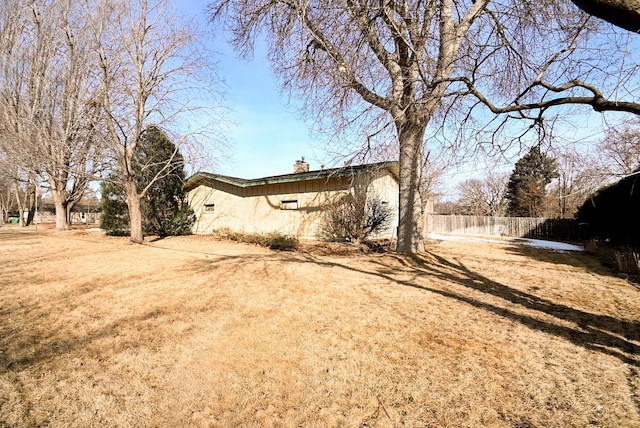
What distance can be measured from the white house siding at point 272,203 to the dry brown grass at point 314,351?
20.0 feet

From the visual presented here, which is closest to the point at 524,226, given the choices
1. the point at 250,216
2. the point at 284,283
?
the point at 250,216

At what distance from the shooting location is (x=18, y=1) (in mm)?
14312

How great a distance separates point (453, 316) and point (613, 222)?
1057 cm

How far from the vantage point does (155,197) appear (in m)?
14.5

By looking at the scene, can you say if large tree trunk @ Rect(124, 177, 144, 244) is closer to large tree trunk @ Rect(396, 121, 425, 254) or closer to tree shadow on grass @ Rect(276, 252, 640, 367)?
tree shadow on grass @ Rect(276, 252, 640, 367)

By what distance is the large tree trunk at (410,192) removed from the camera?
770 cm

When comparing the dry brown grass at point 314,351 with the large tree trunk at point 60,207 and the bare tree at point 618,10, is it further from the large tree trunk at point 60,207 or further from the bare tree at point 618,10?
the large tree trunk at point 60,207

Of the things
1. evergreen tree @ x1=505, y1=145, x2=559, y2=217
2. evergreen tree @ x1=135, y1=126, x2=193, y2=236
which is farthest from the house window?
evergreen tree @ x1=505, y1=145, x2=559, y2=217

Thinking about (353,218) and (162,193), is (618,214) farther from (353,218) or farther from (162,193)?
(162,193)

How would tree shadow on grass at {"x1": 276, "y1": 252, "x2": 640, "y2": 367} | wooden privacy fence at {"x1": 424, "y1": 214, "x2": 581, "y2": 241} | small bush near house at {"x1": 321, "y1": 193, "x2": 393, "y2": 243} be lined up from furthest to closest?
wooden privacy fence at {"x1": 424, "y1": 214, "x2": 581, "y2": 241}, small bush near house at {"x1": 321, "y1": 193, "x2": 393, "y2": 243}, tree shadow on grass at {"x1": 276, "y1": 252, "x2": 640, "y2": 367}

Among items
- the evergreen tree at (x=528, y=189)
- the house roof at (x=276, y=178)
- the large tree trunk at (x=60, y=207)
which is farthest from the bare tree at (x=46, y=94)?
the evergreen tree at (x=528, y=189)

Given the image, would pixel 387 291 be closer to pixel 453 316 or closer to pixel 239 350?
pixel 453 316

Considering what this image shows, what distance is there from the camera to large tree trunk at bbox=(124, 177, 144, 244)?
10.9 m

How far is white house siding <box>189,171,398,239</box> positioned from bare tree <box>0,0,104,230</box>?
538cm
